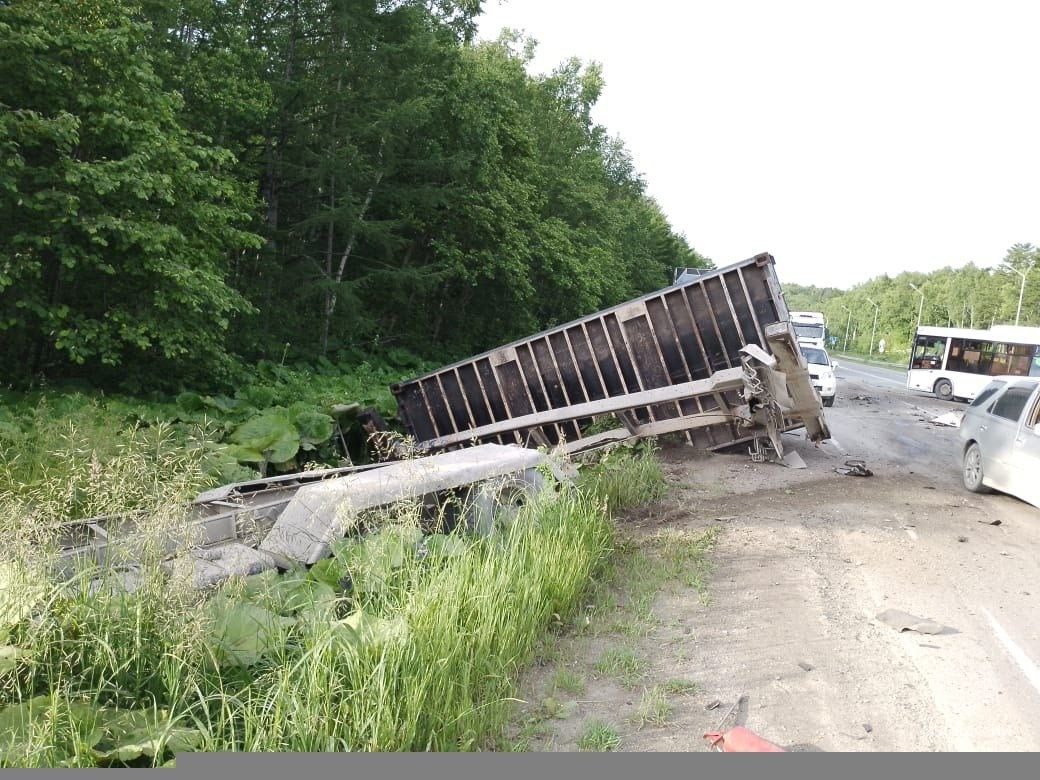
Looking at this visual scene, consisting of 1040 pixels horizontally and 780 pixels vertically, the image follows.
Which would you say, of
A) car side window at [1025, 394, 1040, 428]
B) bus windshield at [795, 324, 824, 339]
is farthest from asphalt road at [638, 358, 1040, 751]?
bus windshield at [795, 324, 824, 339]

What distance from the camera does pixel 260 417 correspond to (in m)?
12.4

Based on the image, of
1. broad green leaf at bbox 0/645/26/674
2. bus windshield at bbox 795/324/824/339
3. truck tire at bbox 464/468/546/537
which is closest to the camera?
broad green leaf at bbox 0/645/26/674

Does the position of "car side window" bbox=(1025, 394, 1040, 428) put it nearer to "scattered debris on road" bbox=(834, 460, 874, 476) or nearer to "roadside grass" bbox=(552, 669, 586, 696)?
"scattered debris on road" bbox=(834, 460, 874, 476)

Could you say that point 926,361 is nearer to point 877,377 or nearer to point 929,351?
point 929,351

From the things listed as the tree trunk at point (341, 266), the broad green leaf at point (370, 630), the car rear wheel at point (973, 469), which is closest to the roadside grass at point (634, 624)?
the broad green leaf at point (370, 630)

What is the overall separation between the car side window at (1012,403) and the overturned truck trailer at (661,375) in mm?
2172

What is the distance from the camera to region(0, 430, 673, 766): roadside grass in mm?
3455

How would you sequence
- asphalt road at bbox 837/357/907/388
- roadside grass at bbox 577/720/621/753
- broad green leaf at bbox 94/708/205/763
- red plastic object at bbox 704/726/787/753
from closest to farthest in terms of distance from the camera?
1. broad green leaf at bbox 94/708/205/763
2. red plastic object at bbox 704/726/787/753
3. roadside grass at bbox 577/720/621/753
4. asphalt road at bbox 837/357/907/388

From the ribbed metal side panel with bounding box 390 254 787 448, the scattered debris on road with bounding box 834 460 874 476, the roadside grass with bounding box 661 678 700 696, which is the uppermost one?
the ribbed metal side panel with bounding box 390 254 787 448

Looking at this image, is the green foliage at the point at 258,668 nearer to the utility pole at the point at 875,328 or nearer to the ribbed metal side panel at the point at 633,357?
the ribbed metal side panel at the point at 633,357

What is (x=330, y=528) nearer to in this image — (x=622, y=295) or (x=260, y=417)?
(x=260, y=417)

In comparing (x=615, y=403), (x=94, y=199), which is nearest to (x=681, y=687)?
(x=615, y=403)

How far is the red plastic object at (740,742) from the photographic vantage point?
3812mm

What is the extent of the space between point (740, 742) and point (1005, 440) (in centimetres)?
738
